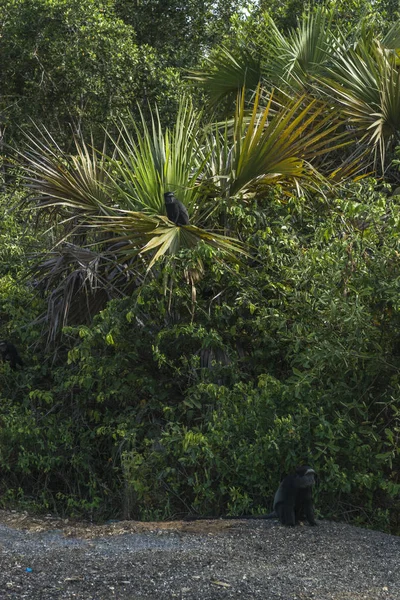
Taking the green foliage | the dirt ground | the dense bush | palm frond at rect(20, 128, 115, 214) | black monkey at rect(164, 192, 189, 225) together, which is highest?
the green foliage

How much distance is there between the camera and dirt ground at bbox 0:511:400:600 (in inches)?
181

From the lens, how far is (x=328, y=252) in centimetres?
689

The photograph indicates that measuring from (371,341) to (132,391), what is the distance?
2302mm

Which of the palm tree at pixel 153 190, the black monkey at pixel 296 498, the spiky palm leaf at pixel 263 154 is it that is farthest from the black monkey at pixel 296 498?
the spiky palm leaf at pixel 263 154

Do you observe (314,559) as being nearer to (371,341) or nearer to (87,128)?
(371,341)

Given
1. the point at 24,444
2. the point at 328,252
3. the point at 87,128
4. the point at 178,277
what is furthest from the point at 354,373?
the point at 87,128

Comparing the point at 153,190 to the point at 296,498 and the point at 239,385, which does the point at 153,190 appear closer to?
the point at 239,385

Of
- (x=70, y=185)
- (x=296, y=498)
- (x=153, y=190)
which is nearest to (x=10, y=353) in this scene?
(x=70, y=185)

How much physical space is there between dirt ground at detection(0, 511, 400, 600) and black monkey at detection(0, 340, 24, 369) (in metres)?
2.56

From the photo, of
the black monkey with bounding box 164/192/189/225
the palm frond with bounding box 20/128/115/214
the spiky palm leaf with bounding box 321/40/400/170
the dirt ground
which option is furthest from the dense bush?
the palm frond with bounding box 20/128/115/214

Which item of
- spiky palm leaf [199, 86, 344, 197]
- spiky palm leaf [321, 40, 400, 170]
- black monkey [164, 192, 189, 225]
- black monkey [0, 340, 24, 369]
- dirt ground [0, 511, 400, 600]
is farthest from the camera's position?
black monkey [0, 340, 24, 369]

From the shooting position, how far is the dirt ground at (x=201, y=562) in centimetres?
461

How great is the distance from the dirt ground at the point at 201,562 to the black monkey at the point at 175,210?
2.54 metres

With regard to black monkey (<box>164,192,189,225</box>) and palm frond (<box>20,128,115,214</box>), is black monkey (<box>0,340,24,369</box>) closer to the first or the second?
palm frond (<box>20,128,115,214</box>)
